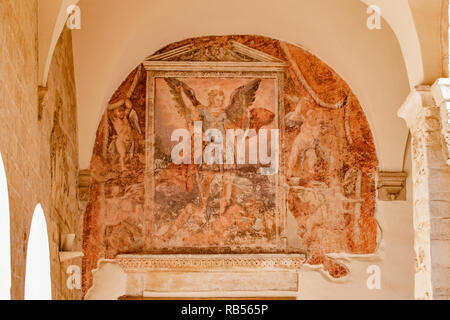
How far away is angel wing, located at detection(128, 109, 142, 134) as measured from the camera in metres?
12.8

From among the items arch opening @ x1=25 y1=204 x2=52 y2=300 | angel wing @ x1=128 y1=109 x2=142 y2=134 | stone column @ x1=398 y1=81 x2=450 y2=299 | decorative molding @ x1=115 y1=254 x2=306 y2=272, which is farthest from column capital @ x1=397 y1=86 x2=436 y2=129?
angel wing @ x1=128 y1=109 x2=142 y2=134

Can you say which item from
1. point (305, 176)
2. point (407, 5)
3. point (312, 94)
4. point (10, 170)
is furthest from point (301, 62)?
point (10, 170)

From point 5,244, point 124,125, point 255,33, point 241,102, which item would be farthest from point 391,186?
point 5,244

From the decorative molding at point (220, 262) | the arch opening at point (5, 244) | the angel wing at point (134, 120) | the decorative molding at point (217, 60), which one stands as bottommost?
the decorative molding at point (220, 262)

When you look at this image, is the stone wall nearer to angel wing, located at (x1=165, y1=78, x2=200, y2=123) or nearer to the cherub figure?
the cherub figure

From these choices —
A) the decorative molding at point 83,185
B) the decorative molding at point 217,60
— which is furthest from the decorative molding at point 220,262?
the decorative molding at point 217,60

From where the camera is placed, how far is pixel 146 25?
12.1m

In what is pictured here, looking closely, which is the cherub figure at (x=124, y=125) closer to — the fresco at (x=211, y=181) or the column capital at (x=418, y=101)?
the fresco at (x=211, y=181)

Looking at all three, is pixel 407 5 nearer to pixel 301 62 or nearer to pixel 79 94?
pixel 301 62

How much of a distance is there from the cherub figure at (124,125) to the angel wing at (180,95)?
58 centimetres

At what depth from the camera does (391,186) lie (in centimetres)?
1259

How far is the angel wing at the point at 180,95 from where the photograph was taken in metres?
12.9

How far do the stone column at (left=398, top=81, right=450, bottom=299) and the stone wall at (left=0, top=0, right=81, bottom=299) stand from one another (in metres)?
3.83

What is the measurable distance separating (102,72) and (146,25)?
0.89m
